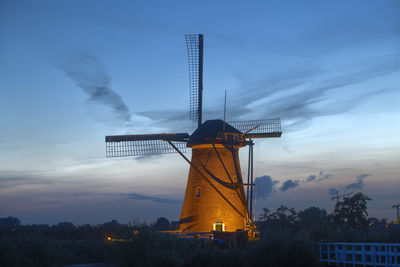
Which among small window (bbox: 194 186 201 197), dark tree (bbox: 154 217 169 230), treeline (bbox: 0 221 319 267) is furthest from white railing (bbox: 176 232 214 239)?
treeline (bbox: 0 221 319 267)

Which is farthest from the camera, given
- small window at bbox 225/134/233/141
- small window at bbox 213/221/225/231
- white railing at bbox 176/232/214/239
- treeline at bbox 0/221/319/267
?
small window at bbox 225/134/233/141

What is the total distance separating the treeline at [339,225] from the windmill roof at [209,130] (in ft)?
25.3

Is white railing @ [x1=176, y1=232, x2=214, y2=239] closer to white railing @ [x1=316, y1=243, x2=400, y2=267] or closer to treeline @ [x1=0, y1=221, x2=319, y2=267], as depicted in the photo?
treeline @ [x1=0, y1=221, x2=319, y2=267]

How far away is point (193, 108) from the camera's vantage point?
4025 cm

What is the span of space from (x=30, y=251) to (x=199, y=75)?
2362cm

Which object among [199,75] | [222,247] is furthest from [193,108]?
[222,247]

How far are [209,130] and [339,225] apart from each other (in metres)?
19.5

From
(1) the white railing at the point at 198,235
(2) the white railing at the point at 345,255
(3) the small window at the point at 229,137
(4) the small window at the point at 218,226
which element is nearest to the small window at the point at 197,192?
(4) the small window at the point at 218,226

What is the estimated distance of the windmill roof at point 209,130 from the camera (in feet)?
117

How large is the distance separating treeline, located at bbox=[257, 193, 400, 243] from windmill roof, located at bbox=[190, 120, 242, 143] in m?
7.71

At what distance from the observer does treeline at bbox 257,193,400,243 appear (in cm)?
2489

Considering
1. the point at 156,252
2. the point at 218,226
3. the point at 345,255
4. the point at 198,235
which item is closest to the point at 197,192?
the point at 218,226

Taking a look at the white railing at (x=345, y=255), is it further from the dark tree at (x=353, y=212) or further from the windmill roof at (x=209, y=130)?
the dark tree at (x=353, y=212)

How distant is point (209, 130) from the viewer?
36281 mm
